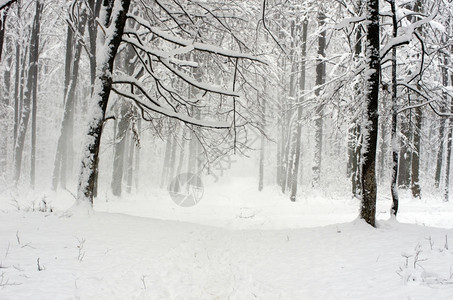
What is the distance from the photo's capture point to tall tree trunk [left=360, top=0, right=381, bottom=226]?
6180mm

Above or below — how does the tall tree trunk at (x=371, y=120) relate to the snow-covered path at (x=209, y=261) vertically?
above

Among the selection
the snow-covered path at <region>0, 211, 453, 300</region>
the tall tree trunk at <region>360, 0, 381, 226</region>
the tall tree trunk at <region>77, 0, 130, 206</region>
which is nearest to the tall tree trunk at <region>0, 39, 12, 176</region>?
the tall tree trunk at <region>77, 0, 130, 206</region>

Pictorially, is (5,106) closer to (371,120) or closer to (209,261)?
(209,261)

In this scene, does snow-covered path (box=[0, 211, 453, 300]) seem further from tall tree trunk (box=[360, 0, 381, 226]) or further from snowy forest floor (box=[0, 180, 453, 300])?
tall tree trunk (box=[360, 0, 381, 226])

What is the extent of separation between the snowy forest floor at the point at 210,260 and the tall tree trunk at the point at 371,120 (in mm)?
502

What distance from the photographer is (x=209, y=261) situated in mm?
5270

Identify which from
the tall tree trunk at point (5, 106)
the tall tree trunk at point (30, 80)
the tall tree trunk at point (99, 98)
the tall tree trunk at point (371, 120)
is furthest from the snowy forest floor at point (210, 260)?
the tall tree trunk at point (5, 106)

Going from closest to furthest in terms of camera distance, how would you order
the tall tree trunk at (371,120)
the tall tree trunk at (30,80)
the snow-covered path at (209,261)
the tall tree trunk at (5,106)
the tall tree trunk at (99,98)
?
the snow-covered path at (209,261), the tall tree trunk at (371,120), the tall tree trunk at (99,98), the tall tree trunk at (30,80), the tall tree trunk at (5,106)

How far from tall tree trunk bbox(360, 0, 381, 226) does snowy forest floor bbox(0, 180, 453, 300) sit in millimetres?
502

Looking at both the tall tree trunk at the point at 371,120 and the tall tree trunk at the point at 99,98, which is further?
the tall tree trunk at the point at 99,98

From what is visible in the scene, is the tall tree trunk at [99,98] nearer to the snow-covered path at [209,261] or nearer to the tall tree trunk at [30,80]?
the snow-covered path at [209,261]

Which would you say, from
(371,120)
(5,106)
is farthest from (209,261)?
(5,106)

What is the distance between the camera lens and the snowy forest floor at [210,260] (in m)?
3.62

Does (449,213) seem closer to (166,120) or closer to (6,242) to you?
(166,120)
